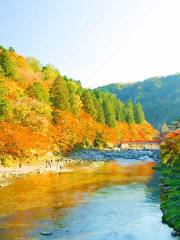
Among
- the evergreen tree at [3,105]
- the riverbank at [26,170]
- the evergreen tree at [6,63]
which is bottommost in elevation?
the riverbank at [26,170]

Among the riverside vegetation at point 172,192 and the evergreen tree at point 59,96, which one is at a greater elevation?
the evergreen tree at point 59,96

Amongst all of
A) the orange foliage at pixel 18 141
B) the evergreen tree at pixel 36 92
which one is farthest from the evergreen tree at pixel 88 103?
the orange foliage at pixel 18 141

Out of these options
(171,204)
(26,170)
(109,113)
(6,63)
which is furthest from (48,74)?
(171,204)

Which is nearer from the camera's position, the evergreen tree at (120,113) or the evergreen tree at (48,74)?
the evergreen tree at (48,74)

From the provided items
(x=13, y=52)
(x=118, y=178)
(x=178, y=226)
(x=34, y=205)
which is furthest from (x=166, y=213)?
(x=13, y=52)

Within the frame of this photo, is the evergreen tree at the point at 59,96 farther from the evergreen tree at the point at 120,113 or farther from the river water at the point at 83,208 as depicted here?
the river water at the point at 83,208

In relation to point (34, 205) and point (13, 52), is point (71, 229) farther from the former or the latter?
point (13, 52)

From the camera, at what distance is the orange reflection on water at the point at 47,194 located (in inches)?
1176

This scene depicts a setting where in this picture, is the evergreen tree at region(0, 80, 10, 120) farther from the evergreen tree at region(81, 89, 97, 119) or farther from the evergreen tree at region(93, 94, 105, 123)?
the evergreen tree at region(93, 94, 105, 123)

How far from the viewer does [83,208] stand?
34.7 meters

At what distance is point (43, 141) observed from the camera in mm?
77438

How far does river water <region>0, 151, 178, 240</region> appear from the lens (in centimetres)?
2692

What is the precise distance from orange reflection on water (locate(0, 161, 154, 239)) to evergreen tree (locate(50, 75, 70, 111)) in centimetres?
3902

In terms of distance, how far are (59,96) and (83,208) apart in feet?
225
